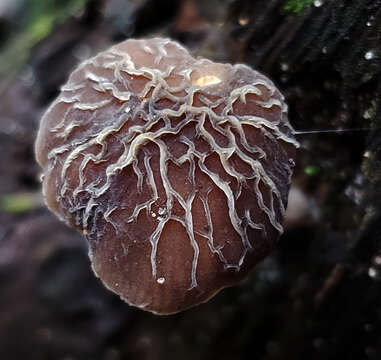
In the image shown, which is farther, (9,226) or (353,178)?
(9,226)

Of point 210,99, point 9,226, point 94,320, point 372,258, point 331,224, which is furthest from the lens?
point 9,226

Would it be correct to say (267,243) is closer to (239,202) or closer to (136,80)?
(239,202)

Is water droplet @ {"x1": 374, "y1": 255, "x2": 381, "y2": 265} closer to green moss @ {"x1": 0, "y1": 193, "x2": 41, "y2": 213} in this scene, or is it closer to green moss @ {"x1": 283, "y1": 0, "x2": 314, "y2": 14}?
green moss @ {"x1": 283, "y1": 0, "x2": 314, "y2": 14}

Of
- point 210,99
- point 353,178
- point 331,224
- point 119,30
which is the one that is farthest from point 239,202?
point 119,30

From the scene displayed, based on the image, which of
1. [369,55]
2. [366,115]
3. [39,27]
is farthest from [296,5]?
[39,27]

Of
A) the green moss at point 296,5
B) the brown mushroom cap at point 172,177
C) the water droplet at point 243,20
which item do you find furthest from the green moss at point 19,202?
the green moss at point 296,5

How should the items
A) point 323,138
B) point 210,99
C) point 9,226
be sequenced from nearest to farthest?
point 210,99 < point 323,138 < point 9,226

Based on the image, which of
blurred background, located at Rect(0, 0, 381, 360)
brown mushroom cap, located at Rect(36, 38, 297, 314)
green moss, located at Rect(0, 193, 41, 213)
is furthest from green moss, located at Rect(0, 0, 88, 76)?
brown mushroom cap, located at Rect(36, 38, 297, 314)

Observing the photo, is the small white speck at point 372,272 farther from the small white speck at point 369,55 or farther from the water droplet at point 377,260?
the small white speck at point 369,55
